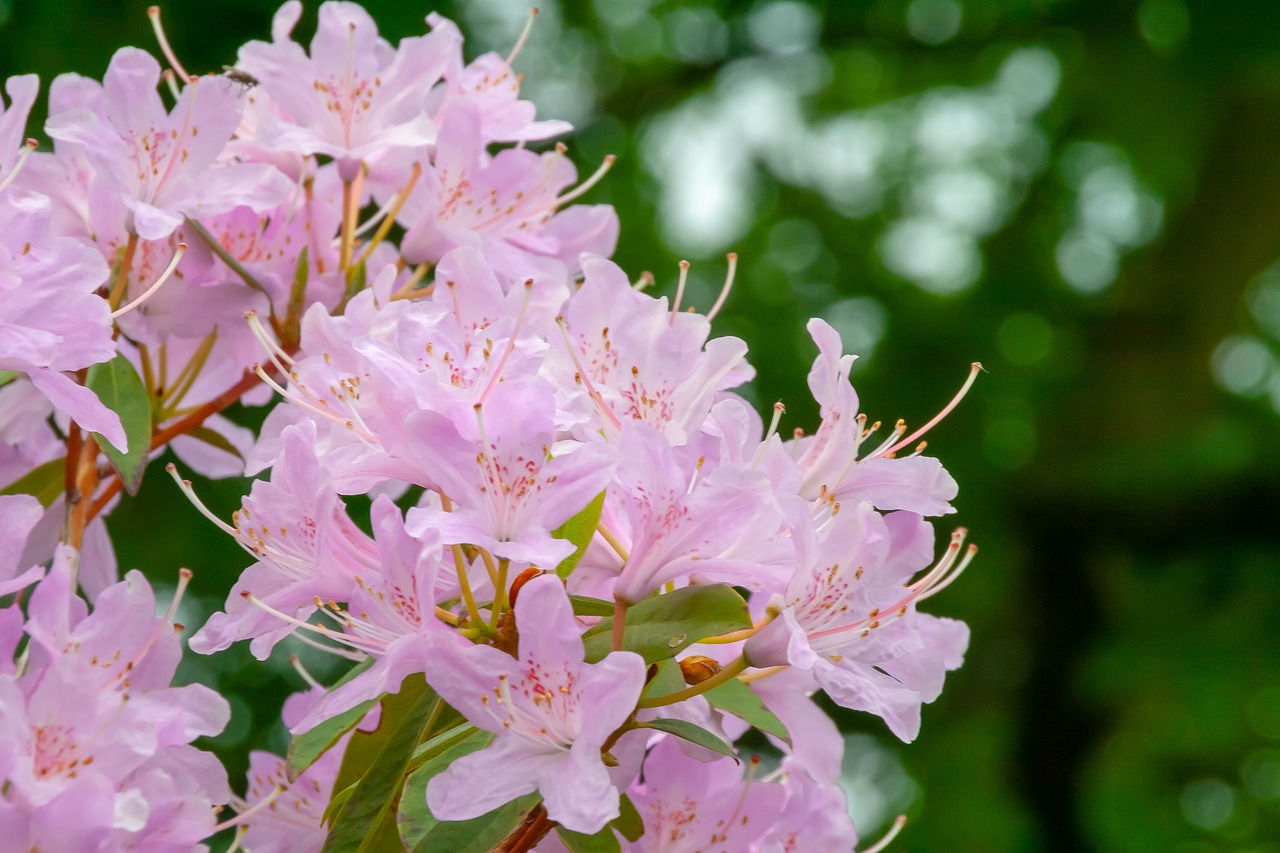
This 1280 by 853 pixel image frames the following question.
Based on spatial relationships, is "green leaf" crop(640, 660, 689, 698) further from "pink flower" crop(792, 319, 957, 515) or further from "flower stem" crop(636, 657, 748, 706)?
"pink flower" crop(792, 319, 957, 515)

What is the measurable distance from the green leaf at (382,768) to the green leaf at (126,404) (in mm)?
266

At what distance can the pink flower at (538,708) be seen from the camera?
2.91 ft

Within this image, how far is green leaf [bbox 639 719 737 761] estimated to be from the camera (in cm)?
93

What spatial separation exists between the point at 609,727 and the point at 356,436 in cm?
28

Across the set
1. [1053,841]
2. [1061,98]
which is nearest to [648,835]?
[1053,841]

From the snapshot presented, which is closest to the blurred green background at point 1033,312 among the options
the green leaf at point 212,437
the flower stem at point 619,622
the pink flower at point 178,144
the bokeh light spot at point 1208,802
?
the bokeh light spot at point 1208,802

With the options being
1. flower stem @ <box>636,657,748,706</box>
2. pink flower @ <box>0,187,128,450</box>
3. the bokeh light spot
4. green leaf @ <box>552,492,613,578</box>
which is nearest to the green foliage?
green leaf @ <box>552,492,613,578</box>

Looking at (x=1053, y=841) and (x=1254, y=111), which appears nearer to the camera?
(x=1053, y=841)

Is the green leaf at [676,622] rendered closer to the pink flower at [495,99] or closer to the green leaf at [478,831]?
the green leaf at [478,831]

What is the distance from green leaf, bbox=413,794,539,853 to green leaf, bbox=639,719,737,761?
9 cm

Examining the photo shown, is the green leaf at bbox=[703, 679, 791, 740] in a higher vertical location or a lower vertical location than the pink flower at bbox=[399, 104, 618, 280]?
lower

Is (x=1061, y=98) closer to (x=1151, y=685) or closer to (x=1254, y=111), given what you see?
(x=1254, y=111)

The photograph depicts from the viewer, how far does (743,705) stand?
98cm

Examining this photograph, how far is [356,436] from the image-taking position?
3.31 feet
